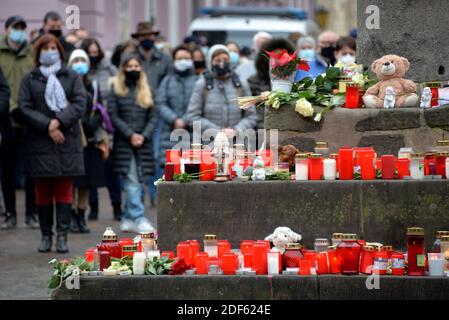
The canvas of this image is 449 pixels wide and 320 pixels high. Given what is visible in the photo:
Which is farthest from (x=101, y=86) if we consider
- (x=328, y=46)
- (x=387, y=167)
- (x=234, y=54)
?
(x=387, y=167)

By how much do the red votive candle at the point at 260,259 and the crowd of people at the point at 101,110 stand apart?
12.9ft

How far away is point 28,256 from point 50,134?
1.17 metres

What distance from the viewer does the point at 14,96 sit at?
56.1 ft

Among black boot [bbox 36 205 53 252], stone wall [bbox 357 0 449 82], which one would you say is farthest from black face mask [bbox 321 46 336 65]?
stone wall [bbox 357 0 449 82]

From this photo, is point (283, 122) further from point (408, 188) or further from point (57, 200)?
point (57, 200)

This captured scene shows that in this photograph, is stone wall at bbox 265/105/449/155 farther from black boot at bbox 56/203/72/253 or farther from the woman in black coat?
black boot at bbox 56/203/72/253

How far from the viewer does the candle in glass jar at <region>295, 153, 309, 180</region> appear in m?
10.6

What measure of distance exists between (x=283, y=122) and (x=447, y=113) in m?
1.26

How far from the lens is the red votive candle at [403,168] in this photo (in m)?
10.5

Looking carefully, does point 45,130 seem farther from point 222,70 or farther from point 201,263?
point 201,263

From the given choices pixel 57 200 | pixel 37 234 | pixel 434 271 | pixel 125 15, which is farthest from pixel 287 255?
pixel 125 15

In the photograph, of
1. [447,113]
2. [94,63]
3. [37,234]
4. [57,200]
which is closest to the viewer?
[447,113]

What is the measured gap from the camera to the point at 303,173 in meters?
10.6

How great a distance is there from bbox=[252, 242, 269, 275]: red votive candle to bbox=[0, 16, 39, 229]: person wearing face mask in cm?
663
